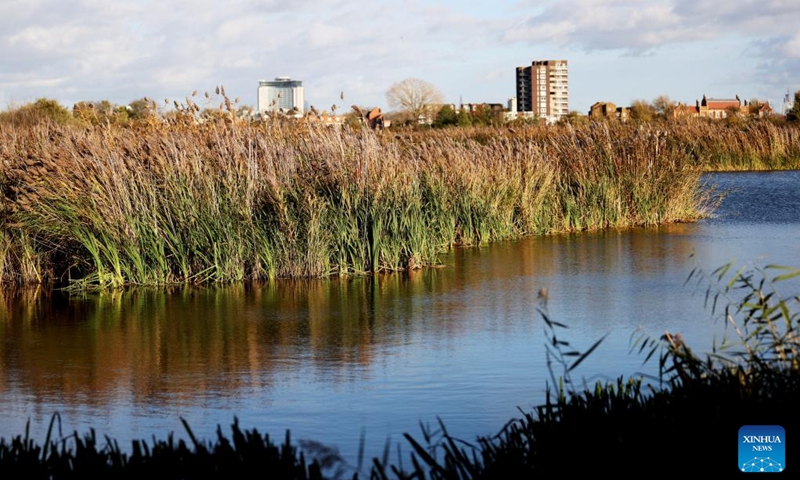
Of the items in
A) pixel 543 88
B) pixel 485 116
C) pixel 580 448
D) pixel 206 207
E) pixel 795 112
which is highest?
pixel 543 88

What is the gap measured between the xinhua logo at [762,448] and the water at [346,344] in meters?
1.66

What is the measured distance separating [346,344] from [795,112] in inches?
1596

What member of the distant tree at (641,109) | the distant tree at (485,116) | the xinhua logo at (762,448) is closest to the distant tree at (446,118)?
the distant tree at (485,116)

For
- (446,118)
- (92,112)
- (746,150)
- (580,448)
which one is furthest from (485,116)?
(580,448)

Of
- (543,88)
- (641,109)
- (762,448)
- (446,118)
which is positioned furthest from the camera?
(543,88)

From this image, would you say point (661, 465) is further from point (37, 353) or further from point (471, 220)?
point (471, 220)

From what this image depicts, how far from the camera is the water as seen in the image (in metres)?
6.05

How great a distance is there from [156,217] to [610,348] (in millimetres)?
5990

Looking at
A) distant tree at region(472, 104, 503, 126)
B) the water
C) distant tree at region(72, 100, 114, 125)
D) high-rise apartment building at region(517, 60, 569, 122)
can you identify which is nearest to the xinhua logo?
the water

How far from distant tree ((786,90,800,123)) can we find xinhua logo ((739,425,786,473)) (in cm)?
4148

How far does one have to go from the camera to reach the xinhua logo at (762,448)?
13.3ft

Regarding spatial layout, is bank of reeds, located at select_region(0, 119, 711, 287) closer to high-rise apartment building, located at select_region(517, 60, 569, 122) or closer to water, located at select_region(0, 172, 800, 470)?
water, located at select_region(0, 172, 800, 470)

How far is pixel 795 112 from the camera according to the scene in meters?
44.4

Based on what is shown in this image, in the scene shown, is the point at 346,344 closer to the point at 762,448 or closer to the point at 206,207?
the point at 206,207
